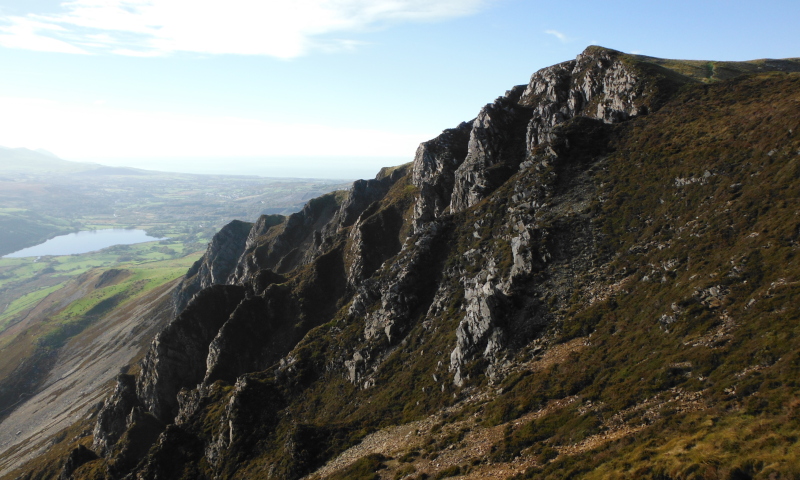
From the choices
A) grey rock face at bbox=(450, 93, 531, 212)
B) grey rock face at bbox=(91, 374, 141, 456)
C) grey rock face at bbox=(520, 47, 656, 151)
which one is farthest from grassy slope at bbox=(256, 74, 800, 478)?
grey rock face at bbox=(91, 374, 141, 456)

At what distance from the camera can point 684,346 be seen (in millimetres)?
30531

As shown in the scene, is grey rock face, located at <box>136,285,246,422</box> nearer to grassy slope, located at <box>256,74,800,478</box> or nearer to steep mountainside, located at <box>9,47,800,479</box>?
steep mountainside, located at <box>9,47,800,479</box>

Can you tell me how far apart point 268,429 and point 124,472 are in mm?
37435

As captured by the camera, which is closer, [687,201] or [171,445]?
[687,201]

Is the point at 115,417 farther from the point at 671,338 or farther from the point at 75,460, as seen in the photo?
the point at 671,338

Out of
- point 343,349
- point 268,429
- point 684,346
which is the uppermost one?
point 684,346

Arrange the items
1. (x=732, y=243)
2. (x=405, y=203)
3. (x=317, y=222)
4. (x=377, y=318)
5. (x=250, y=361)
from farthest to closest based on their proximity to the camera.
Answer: (x=317, y=222)
(x=405, y=203)
(x=250, y=361)
(x=377, y=318)
(x=732, y=243)

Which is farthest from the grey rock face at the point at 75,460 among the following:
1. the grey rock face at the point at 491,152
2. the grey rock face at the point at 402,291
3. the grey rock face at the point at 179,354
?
the grey rock face at the point at 491,152

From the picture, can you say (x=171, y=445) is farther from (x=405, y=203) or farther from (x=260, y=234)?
(x=260, y=234)

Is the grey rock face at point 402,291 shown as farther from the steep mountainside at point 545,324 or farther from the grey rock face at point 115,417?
the grey rock face at point 115,417

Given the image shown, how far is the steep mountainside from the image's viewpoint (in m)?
26.1

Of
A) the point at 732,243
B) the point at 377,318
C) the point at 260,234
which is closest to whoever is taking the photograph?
the point at 732,243

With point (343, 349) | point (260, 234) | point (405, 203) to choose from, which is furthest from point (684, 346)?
point (260, 234)

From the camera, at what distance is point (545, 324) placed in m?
45.4
